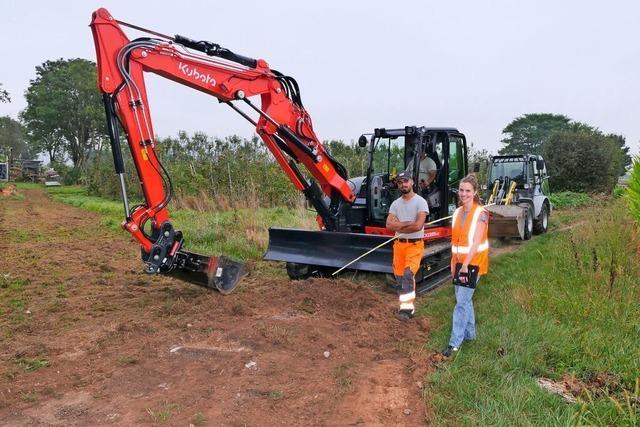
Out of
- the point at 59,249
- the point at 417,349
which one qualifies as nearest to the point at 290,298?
the point at 417,349

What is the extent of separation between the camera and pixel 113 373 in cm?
477

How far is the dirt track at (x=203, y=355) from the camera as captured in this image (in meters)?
4.04

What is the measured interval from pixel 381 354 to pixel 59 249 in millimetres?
9234

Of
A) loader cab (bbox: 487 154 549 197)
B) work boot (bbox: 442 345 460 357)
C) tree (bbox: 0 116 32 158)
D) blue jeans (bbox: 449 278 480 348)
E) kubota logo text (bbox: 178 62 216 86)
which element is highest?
tree (bbox: 0 116 32 158)

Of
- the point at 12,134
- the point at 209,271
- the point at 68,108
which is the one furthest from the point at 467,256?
the point at 12,134

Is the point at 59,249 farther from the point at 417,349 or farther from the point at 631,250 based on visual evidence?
the point at 631,250

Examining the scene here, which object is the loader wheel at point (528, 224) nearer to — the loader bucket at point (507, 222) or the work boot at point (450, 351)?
the loader bucket at point (507, 222)

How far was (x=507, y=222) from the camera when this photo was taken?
11.5m

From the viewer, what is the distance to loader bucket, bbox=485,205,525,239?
1152 cm

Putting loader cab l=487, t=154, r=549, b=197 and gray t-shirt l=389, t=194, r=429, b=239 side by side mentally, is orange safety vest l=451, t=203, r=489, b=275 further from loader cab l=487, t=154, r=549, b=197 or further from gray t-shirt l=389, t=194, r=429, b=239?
loader cab l=487, t=154, r=549, b=197

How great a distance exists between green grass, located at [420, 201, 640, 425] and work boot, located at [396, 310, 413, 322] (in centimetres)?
35

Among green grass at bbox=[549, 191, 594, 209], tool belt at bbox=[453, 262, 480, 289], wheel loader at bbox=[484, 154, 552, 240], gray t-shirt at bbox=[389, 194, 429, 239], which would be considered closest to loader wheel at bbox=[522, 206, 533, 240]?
wheel loader at bbox=[484, 154, 552, 240]

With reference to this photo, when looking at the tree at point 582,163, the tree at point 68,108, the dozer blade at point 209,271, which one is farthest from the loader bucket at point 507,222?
the tree at point 68,108

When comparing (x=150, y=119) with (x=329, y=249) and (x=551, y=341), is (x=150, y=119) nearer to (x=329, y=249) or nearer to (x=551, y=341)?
(x=329, y=249)
